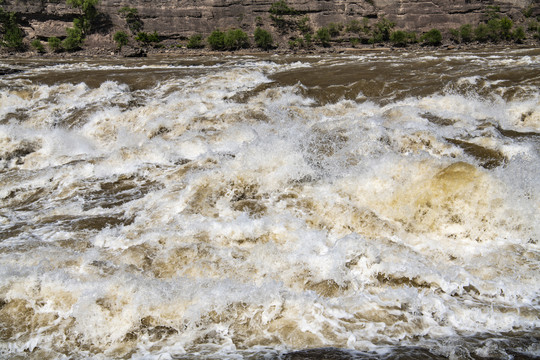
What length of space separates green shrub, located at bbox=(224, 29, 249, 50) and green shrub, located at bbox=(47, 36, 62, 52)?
42.4ft

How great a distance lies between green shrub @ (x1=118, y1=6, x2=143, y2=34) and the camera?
36344mm

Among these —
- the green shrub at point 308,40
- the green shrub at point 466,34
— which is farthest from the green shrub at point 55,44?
the green shrub at point 466,34

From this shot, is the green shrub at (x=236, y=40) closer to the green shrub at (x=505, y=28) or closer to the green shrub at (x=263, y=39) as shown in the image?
the green shrub at (x=263, y=39)

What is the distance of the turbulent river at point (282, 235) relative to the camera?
3.18 metres

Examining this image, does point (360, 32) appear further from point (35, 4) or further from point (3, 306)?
point (3, 306)

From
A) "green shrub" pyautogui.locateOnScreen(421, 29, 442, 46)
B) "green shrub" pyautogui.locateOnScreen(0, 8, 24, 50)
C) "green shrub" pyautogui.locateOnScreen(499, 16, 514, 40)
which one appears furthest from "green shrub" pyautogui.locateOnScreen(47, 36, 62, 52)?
"green shrub" pyautogui.locateOnScreen(499, 16, 514, 40)

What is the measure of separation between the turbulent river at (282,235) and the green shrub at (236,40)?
2446cm

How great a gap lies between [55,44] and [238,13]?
583 inches

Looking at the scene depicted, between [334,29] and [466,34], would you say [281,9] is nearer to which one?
[334,29]

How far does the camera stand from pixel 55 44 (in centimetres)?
3269

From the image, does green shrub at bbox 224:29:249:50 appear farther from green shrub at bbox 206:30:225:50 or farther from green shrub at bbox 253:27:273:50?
green shrub at bbox 253:27:273:50

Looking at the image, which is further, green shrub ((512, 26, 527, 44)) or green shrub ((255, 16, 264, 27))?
green shrub ((255, 16, 264, 27))

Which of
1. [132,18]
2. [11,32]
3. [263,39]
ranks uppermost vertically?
[132,18]

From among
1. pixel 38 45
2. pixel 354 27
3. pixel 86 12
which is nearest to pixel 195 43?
pixel 86 12
